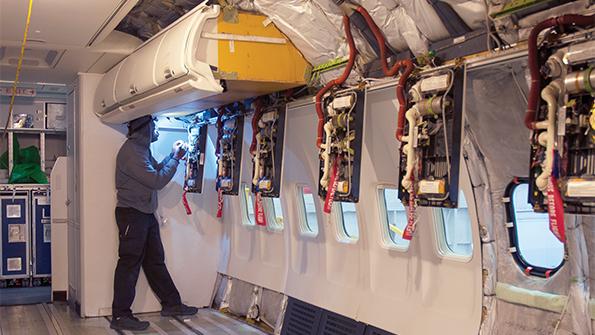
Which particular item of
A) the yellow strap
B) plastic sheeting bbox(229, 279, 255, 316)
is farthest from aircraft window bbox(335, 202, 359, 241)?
plastic sheeting bbox(229, 279, 255, 316)

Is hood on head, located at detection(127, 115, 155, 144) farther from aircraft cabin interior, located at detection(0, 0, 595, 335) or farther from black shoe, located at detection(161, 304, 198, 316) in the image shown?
Result: black shoe, located at detection(161, 304, 198, 316)

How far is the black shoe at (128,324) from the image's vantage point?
7758mm

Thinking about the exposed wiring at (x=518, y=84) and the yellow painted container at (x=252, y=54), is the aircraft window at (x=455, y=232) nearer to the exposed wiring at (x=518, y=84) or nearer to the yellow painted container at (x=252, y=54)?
the exposed wiring at (x=518, y=84)

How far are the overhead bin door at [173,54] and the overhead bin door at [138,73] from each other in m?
0.17

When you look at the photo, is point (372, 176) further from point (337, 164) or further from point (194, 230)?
point (194, 230)

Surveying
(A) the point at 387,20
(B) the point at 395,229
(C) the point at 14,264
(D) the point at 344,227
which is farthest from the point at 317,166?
(C) the point at 14,264

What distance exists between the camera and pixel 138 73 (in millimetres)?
6605

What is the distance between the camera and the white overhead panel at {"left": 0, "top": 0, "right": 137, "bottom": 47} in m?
5.43

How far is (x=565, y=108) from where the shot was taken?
346 centimetres

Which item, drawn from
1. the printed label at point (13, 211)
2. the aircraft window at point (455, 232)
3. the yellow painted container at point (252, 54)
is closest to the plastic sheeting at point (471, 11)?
the aircraft window at point (455, 232)

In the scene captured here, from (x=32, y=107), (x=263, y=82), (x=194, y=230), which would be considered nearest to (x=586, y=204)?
(x=263, y=82)

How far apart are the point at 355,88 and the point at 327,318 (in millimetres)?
2398

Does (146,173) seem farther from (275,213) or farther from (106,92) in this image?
(275,213)

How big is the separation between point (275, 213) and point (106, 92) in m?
2.37
